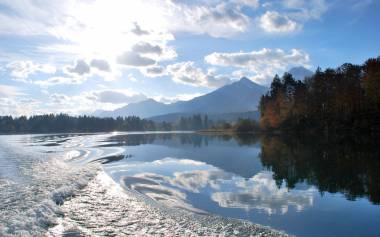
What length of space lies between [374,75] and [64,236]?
76170 mm

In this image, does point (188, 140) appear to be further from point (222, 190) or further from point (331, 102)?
point (222, 190)

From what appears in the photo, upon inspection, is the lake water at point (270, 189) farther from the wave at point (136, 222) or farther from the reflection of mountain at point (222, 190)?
the wave at point (136, 222)

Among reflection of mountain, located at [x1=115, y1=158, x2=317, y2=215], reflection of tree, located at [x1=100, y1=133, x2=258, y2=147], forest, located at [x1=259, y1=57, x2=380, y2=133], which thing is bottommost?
reflection of mountain, located at [x1=115, y1=158, x2=317, y2=215]

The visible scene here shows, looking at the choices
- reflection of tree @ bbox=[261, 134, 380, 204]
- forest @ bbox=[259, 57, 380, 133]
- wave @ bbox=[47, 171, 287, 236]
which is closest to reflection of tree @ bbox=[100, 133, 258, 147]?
forest @ bbox=[259, 57, 380, 133]

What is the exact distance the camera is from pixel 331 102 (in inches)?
3386

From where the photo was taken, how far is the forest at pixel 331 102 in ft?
243

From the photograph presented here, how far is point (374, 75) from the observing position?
73250 millimetres

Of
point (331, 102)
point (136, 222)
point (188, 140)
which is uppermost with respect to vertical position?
point (331, 102)

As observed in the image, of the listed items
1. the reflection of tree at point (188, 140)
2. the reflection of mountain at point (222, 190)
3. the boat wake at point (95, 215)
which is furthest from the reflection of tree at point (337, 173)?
the reflection of tree at point (188, 140)

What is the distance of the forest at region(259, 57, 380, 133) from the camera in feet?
243

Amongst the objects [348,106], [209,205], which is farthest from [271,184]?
[348,106]

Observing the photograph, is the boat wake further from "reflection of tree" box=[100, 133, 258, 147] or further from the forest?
the forest

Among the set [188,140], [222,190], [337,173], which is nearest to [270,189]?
[222,190]

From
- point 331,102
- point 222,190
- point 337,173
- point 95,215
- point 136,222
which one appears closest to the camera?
point 136,222
